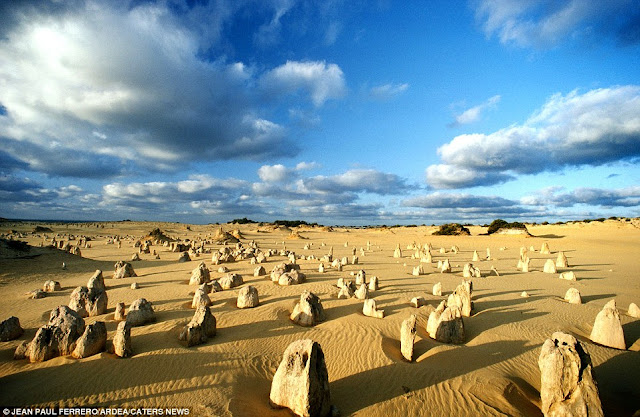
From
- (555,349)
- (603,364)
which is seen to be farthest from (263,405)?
(603,364)

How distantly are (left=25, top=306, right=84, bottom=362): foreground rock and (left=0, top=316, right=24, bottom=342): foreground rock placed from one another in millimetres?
1798

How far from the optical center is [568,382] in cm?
486

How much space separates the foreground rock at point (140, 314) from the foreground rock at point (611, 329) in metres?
12.5

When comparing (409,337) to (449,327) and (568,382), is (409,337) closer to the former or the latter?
(449,327)

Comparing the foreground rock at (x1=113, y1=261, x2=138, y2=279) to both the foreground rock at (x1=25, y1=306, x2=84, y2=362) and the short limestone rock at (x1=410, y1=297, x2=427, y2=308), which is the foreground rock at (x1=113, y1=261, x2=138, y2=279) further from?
the short limestone rock at (x1=410, y1=297, x2=427, y2=308)

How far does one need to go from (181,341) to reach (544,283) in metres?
16.4

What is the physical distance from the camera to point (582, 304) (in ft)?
35.5

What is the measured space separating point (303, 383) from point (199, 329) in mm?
3524

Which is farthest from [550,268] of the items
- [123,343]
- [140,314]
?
[123,343]

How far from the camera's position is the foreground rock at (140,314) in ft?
26.7

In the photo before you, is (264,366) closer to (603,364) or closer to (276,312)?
(276,312)

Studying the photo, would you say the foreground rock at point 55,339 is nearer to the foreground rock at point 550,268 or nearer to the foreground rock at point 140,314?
the foreground rock at point 140,314

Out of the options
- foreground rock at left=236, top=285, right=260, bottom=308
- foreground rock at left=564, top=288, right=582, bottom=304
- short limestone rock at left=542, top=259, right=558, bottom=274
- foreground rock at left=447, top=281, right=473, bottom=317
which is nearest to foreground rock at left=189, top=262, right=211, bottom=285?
foreground rock at left=236, top=285, right=260, bottom=308

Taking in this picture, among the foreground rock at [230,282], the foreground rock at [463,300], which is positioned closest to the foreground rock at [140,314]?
the foreground rock at [230,282]
